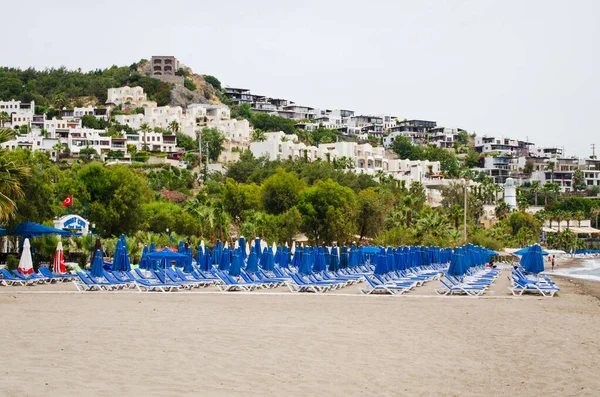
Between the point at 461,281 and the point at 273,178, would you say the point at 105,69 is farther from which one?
the point at 461,281

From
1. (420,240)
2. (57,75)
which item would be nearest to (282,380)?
(420,240)

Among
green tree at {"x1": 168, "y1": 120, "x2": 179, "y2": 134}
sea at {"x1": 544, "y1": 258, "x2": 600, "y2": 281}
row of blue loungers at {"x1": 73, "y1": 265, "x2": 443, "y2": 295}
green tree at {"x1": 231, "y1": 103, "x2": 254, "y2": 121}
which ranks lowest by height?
sea at {"x1": 544, "y1": 258, "x2": 600, "y2": 281}

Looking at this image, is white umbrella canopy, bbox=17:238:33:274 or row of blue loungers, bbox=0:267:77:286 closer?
row of blue loungers, bbox=0:267:77:286

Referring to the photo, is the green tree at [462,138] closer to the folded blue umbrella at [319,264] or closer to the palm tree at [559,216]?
the palm tree at [559,216]

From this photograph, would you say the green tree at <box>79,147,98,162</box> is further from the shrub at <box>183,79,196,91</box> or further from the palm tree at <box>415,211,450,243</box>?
the shrub at <box>183,79,196,91</box>

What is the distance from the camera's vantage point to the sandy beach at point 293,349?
354 inches

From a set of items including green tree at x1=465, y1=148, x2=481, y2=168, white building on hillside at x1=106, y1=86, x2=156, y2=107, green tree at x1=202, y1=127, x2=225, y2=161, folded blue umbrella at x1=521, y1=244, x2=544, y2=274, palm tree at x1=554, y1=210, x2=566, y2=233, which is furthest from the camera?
green tree at x1=465, y1=148, x2=481, y2=168

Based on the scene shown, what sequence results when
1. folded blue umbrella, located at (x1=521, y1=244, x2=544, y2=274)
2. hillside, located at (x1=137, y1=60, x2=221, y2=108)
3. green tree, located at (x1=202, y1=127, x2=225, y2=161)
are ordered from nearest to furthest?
folded blue umbrella, located at (x1=521, y1=244, x2=544, y2=274), green tree, located at (x1=202, y1=127, x2=225, y2=161), hillside, located at (x1=137, y1=60, x2=221, y2=108)

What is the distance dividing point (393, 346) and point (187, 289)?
13.8m

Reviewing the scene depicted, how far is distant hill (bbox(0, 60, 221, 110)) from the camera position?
156625 millimetres

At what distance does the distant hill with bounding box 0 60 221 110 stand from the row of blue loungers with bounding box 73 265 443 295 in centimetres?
13163

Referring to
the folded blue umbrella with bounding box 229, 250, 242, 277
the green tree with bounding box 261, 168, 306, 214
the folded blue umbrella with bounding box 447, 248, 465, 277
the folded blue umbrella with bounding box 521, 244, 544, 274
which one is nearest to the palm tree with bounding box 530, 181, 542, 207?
the green tree with bounding box 261, 168, 306, 214

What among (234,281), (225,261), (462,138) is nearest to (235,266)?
(234,281)

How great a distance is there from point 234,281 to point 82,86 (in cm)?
15119
